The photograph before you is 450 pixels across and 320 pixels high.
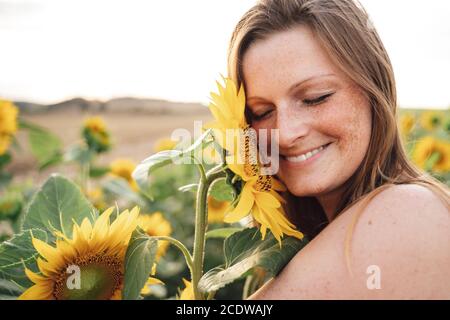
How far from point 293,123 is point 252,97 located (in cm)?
9

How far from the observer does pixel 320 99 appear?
3.12 feet

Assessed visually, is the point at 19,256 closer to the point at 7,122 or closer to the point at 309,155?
the point at 309,155

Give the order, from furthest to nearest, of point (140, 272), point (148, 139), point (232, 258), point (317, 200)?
point (148, 139) < point (317, 200) < point (232, 258) < point (140, 272)

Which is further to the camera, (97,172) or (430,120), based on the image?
(430,120)

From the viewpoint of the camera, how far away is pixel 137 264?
75 centimetres

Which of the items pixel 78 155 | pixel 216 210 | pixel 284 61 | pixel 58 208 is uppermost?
pixel 284 61

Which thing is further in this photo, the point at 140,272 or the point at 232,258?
the point at 232,258

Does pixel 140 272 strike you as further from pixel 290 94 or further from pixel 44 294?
Answer: pixel 290 94

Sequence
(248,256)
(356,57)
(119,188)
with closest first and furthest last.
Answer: (248,256), (356,57), (119,188)

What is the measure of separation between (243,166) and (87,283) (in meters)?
0.29

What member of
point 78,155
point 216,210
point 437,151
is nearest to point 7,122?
point 78,155

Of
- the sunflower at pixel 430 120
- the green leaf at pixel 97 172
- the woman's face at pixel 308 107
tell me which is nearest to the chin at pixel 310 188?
the woman's face at pixel 308 107

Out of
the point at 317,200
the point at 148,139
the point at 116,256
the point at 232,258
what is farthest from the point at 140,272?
the point at 148,139

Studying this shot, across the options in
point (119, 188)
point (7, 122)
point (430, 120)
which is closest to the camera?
point (7, 122)
